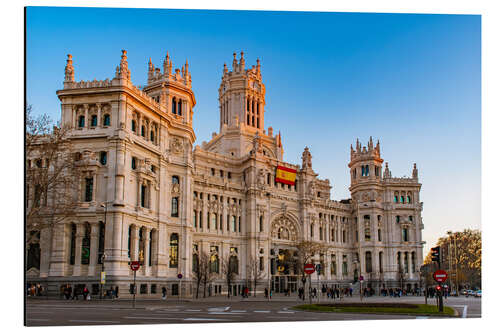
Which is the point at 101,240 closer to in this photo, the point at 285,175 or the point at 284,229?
the point at 284,229

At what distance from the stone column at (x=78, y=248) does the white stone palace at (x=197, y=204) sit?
0.33 ft

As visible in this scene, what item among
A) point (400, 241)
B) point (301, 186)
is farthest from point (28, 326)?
point (400, 241)

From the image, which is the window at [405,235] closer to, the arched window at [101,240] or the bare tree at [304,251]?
the bare tree at [304,251]

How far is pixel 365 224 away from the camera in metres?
102

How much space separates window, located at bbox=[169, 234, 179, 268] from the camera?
62062 mm

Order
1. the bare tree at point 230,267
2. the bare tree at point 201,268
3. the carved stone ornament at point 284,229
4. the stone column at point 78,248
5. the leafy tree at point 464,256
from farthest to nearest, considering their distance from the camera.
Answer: the carved stone ornament at point 284,229
the bare tree at point 230,267
the leafy tree at point 464,256
the bare tree at point 201,268
the stone column at point 78,248

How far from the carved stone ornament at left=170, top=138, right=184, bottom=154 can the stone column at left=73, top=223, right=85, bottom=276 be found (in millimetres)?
16934

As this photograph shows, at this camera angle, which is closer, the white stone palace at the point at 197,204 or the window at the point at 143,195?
the white stone palace at the point at 197,204

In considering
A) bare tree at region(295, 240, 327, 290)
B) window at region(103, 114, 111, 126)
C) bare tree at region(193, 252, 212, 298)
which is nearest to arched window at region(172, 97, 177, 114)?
window at region(103, 114, 111, 126)

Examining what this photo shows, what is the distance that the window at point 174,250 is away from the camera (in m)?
62.1

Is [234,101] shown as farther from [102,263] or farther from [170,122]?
[102,263]

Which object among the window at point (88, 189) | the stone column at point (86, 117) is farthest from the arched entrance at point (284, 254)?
the stone column at point (86, 117)

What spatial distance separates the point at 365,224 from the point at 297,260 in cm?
2374
